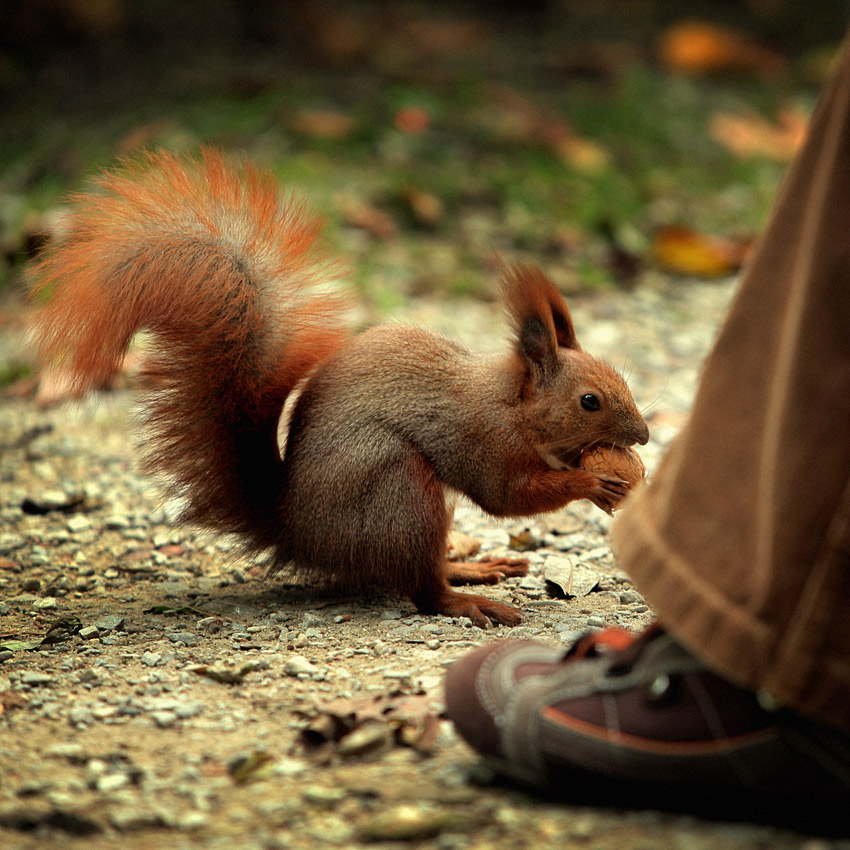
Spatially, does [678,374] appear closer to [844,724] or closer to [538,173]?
[538,173]

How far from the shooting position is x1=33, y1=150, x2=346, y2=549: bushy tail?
189 centimetres

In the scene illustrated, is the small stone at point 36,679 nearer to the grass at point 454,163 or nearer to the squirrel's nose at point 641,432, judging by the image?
the squirrel's nose at point 641,432

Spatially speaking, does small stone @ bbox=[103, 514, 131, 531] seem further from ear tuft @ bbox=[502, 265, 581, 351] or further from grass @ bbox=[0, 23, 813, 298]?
grass @ bbox=[0, 23, 813, 298]

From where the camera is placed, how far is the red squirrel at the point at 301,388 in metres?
1.94

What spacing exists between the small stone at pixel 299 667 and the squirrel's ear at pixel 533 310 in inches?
29.8

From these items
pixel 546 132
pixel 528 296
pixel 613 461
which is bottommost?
pixel 613 461

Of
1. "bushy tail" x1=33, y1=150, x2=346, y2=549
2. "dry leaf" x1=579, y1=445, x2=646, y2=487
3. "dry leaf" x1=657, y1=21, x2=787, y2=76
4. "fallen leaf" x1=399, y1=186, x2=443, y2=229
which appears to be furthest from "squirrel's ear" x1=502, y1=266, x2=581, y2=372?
"dry leaf" x1=657, y1=21, x2=787, y2=76

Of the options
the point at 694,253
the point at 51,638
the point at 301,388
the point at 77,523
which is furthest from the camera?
the point at 694,253

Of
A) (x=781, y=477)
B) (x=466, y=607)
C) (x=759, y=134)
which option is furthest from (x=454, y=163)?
(x=781, y=477)

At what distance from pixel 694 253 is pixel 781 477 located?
3149 mm

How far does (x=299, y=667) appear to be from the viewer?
1.72 m

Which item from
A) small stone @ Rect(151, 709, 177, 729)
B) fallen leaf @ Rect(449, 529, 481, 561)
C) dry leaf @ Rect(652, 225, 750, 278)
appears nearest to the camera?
small stone @ Rect(151, 709, 177, 729)

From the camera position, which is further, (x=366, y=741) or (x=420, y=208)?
(x=420, y=208)

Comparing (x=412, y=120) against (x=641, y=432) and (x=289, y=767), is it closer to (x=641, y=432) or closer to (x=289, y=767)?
(x=641, y=432)
